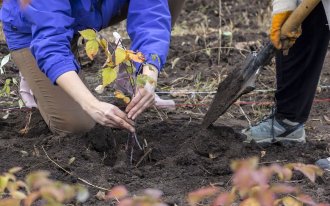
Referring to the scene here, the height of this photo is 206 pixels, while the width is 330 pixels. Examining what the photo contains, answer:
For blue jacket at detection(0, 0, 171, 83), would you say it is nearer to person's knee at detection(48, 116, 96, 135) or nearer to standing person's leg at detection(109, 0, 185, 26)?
standing person's leg at detection(109, 0, 185, 26)

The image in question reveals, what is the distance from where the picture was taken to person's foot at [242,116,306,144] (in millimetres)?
3459

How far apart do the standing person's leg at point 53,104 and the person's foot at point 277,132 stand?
0.88m

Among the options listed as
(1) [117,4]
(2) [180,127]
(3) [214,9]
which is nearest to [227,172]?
(2) [180,127]

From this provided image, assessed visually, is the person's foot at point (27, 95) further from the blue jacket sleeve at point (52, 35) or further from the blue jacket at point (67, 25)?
the blue jacket sleeve at point (52, 35)

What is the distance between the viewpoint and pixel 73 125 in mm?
3516

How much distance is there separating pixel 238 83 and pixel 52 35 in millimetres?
1007

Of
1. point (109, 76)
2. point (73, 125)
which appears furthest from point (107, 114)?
point (73, 125)

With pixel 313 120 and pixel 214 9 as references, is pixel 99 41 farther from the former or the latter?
pixel 214 9

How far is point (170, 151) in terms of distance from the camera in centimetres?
327

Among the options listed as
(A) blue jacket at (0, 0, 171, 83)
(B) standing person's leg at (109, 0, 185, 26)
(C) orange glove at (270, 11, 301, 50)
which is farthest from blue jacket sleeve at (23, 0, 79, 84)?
(C) orange glove at (270, 11, 301, 50)

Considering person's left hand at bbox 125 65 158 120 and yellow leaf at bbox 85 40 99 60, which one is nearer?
yellow leaf at bbox 85 40 99 60

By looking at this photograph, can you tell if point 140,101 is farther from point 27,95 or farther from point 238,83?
point 27,95

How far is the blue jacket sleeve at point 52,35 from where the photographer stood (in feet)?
9.45

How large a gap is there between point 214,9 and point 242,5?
323mm
